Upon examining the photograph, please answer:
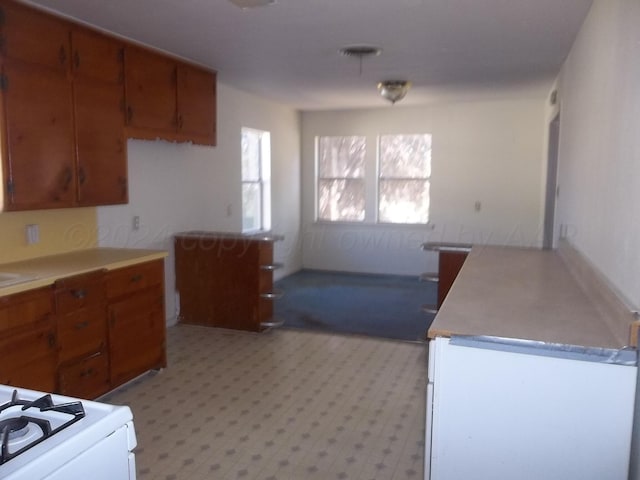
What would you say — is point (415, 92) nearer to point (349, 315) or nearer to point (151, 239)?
point (349, 315)

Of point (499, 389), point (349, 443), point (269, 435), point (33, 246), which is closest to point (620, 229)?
point (499, 389)

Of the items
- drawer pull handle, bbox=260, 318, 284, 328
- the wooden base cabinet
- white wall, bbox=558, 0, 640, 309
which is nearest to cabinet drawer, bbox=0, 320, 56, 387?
the wooden base cabinet

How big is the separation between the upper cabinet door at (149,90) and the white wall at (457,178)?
3619mm

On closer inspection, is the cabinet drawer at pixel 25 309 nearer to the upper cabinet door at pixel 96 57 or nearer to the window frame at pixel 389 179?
the upper cabinet door at pixel 96 57

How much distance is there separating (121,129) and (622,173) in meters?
3.09

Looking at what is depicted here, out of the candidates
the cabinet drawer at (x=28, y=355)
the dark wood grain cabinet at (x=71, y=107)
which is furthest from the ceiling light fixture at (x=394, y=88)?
the cabinet drawer at (x=28, y=355)

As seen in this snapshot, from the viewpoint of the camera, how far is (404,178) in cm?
729

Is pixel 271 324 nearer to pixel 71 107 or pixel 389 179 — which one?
pixel 71 107

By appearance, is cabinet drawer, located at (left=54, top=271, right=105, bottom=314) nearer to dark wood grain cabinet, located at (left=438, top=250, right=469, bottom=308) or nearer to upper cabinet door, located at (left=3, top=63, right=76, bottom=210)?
upper cabinet door, located at (left=3, top=63, right=76, bottom=210)

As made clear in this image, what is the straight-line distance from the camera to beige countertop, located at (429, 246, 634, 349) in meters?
1.71

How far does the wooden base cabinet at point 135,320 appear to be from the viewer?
10.6ft

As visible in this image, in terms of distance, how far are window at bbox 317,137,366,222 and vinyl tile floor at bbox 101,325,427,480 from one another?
3360 mm

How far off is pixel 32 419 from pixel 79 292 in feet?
6.47

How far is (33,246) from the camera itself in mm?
3350
